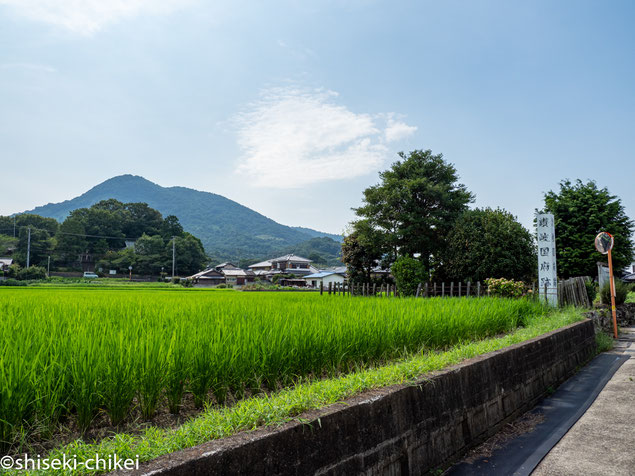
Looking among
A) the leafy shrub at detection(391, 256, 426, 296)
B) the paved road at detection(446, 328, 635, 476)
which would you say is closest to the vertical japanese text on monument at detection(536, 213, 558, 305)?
the paved road at detection(446, 328, 635, 476)

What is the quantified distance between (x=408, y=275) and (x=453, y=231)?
275 centimetres

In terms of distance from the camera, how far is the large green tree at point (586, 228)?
15.7 m

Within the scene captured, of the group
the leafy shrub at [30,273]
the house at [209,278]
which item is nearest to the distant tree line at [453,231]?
the leafy shrub at [30,273]

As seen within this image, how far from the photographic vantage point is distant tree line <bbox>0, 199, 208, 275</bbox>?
55.2 metres

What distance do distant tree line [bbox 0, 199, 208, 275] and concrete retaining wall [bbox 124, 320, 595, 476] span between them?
56.4 metres

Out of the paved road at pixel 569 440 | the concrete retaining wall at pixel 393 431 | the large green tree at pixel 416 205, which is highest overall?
the large green tree at pixel 416 205

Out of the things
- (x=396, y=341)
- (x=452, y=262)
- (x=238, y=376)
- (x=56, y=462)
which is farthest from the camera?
(x=452, y=262)

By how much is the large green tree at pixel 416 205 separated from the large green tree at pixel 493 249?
2676 mm

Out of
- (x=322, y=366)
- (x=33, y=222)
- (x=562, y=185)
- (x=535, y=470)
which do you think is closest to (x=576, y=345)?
(x=535, y=470)

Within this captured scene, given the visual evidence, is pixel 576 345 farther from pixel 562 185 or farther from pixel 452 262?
pixel 562 185

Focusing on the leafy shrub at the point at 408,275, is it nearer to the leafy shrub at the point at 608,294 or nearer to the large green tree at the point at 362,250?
the large green tree at the point at 362,250

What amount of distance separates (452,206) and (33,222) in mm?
65970

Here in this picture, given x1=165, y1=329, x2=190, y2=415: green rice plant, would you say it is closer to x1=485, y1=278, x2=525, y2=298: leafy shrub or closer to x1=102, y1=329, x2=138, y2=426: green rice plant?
x1=102, y1=329, x2=138, y2=426: green rice plant

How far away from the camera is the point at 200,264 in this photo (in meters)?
61.4
